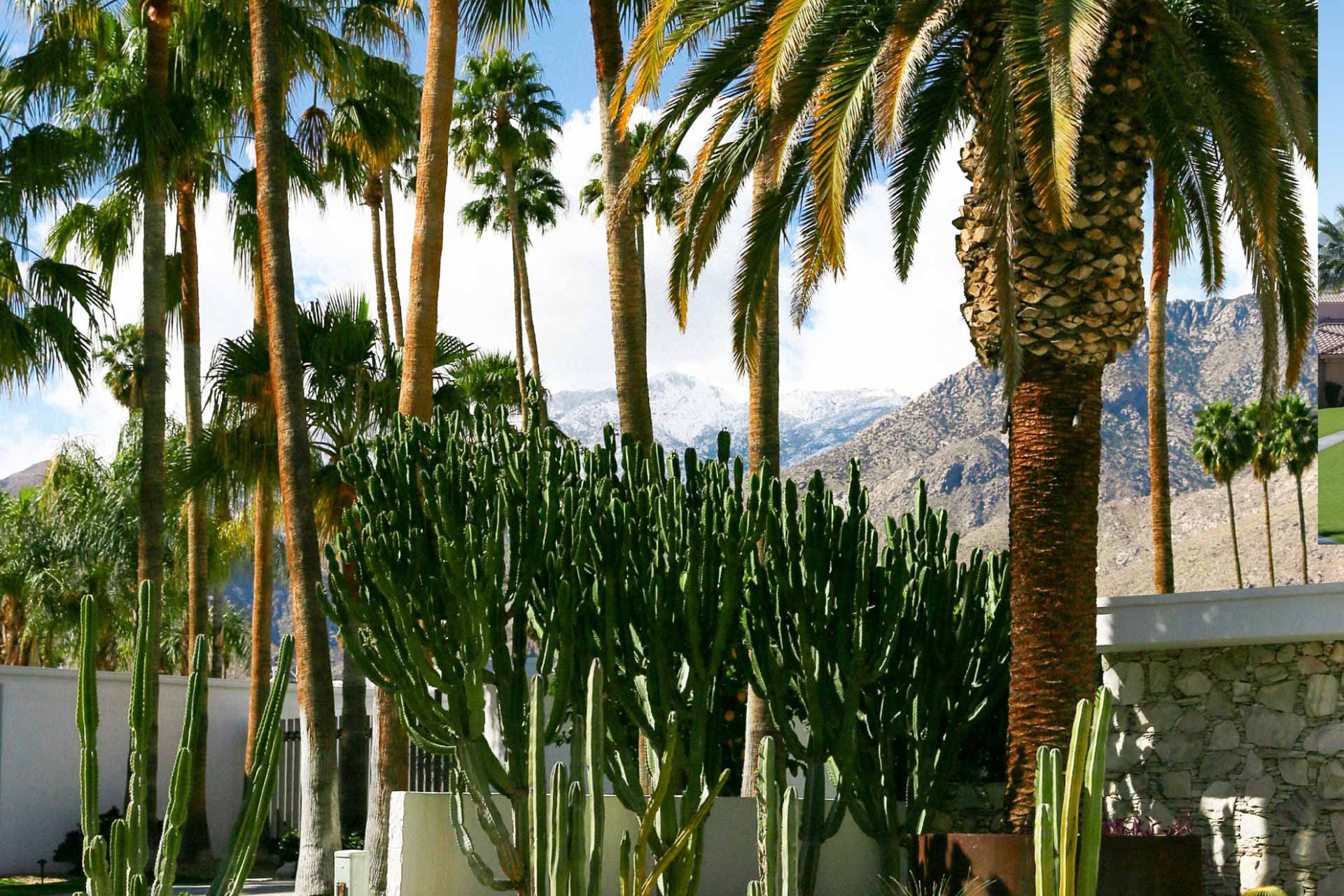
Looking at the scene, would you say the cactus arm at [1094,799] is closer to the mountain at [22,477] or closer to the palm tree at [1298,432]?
the palm tree at [1298,432]

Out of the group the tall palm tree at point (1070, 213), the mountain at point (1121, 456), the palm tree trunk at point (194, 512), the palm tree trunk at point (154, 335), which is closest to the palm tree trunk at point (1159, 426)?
the tall palm tree at point (1070, 213)

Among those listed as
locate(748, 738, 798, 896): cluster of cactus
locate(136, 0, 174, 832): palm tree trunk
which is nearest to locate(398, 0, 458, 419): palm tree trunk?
locate(136, 0, 174, 832): palm tree trunk

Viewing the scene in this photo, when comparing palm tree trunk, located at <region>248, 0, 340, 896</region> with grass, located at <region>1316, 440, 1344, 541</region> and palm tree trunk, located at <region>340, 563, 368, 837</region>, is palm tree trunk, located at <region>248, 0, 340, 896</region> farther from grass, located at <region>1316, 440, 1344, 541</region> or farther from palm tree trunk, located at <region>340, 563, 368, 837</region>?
grass, located at <region>1316, 440, 1344, 541</region>

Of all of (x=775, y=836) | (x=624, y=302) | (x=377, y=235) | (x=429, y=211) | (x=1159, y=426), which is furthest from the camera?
(x=377, y=235)

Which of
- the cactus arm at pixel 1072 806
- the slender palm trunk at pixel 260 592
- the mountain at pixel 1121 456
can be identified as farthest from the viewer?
the mountain at pixel 1121 456

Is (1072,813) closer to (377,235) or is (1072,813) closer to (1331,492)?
(1331,492)

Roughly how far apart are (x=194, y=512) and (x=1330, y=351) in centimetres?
1410

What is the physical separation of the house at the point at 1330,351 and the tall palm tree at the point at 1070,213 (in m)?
2.54

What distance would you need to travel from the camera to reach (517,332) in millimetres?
30641

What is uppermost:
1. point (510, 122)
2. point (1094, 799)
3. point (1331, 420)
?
point (510, 122)

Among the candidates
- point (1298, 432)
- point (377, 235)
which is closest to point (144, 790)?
point (377, 235)

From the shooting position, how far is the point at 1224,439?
4216cm

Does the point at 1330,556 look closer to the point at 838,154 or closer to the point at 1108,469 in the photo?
the point at 1108,469

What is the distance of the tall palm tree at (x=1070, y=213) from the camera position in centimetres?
946
